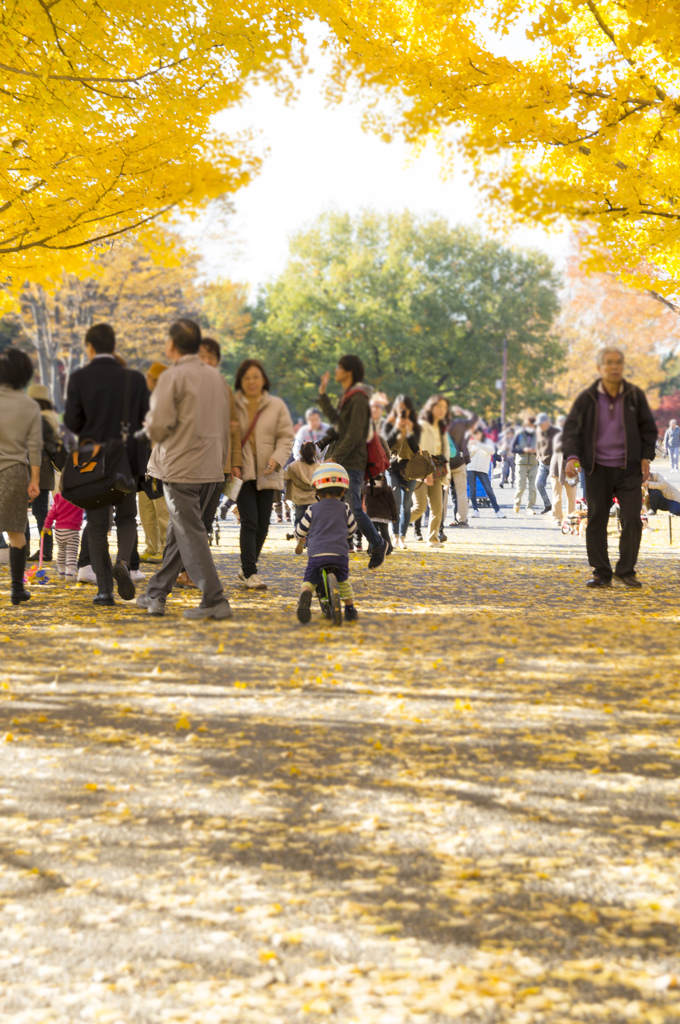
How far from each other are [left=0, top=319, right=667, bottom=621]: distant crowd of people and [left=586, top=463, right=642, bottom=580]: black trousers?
0.01 m

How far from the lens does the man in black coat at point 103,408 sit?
8.65m

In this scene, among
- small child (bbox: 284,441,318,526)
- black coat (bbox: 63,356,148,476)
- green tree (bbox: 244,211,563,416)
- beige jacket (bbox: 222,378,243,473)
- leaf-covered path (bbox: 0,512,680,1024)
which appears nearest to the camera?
leaf-covered path (bbox: 0,512,680,1024)

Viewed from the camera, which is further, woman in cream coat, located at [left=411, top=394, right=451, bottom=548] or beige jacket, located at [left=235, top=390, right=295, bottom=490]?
woman in cream coat, located at [left=411, top=394, right=451, bottom=548]

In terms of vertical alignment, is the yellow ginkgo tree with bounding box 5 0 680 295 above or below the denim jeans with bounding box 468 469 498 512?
above

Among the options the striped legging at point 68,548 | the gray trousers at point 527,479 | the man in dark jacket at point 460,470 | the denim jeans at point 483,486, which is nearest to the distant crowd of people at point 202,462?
the striped legging at point 68,548

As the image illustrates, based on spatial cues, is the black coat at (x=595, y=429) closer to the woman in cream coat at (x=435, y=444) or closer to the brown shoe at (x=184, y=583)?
the brown shoe at (x=184, y=583)

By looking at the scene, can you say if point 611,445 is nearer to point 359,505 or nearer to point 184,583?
point 359,505

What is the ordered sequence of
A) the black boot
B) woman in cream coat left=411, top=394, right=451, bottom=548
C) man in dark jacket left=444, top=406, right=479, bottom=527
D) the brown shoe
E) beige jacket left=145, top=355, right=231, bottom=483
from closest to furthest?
beige jacket left=145, top=355, right=231, bottom=483 < the black boot < the brown shoe < woman in cream coat left=411, top=394, right=451, bottom=548 < man in dark jacket left=444, top=406, right=479, bottom=527

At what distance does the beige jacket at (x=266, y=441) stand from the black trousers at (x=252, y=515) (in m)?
0.11

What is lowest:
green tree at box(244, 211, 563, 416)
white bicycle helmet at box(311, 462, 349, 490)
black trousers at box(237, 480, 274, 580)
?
black trousers at box(237, 480, 274, 580)

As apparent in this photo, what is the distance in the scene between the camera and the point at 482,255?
207 feet

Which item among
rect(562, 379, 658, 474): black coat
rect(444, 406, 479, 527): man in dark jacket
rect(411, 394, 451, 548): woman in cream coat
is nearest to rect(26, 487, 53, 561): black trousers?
rect(411, 394, 451, 548): woman in cream coat

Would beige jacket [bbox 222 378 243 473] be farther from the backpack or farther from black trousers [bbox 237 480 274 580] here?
the backpack

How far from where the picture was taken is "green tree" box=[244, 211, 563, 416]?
6166cm
